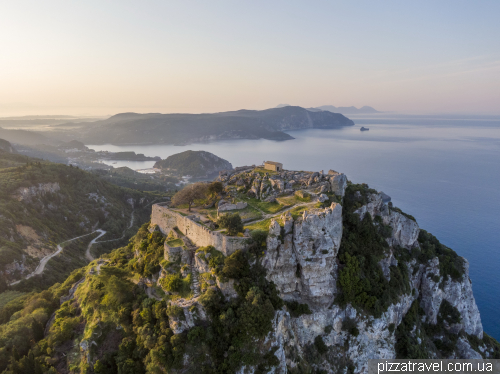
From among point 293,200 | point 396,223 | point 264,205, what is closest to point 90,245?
point 264,205

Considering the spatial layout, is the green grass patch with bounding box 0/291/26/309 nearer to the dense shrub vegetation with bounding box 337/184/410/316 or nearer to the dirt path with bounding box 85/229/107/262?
the dirt path with bounding box 85/229/107/262

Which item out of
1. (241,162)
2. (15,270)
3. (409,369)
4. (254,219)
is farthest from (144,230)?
(241,162)

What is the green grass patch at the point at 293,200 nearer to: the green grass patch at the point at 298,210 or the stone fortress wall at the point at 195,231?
the green grass patch at the point at 298,210

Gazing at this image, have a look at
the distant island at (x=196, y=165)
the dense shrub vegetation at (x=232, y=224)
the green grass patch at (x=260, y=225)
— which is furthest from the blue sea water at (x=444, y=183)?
the dense shrub vegetation at (x=232, y=224)

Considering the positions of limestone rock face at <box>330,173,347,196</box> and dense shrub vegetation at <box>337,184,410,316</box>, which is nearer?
dense shrub vegetation at <box>337,184,410,316</box>

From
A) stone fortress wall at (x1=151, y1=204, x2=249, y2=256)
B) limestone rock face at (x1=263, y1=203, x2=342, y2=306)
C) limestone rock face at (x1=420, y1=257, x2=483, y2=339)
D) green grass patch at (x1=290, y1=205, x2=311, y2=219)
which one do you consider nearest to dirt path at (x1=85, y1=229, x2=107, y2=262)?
stone fortress wall at (x1=151, y1=204, x2=249, y2=256)

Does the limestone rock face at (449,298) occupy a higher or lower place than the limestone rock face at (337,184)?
lower
